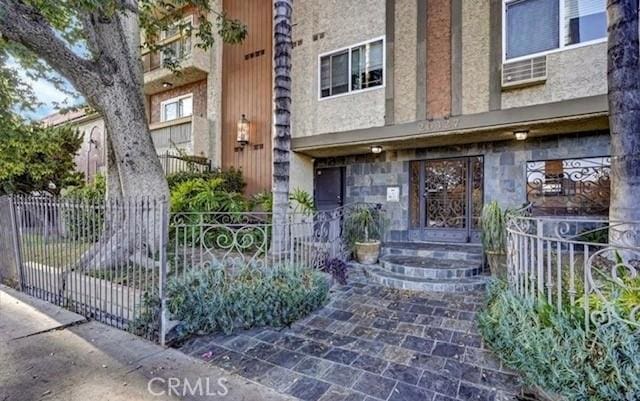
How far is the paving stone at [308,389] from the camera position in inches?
105

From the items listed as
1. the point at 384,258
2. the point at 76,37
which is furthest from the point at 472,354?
the point at 76,37

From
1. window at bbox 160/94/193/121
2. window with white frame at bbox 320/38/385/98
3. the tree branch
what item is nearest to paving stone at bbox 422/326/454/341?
window with white frame at bbox 320/38/385/98

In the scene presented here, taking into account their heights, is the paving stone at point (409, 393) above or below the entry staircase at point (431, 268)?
below

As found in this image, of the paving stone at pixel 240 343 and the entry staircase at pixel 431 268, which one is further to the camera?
the entry staircase at pixel 431 268

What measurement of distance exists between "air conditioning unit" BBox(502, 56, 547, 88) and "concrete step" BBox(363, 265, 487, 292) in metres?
3.52

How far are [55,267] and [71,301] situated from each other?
723mm

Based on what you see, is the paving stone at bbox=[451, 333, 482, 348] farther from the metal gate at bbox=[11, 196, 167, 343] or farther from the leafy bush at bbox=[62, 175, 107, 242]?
the leafy bush at bbox=[62, 175, 107, 242]

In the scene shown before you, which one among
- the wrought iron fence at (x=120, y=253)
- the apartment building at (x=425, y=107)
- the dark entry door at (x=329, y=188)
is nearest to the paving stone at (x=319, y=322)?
the wrought iron fence at (x=120, y=253)

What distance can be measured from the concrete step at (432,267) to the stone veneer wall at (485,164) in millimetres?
1803

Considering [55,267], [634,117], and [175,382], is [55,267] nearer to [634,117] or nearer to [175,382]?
[175,382]

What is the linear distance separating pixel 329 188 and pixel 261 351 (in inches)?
255

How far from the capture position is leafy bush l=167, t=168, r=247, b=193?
8.96 m

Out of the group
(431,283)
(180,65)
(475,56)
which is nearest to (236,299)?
(431,283)

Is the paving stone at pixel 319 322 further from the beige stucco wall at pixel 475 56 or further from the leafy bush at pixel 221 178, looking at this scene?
the leafy bush at pixel 221 178
